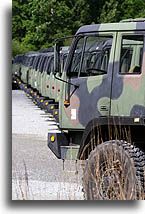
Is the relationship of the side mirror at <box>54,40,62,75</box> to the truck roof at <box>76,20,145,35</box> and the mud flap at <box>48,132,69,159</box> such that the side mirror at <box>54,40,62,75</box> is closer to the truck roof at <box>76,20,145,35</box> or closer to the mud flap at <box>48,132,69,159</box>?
the truck roof at <box>76,20,145,35</box>

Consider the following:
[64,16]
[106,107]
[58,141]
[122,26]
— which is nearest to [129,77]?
[106,107]

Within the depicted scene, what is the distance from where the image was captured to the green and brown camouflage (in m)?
6.54

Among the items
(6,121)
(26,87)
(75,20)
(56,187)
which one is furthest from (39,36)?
(6,121)

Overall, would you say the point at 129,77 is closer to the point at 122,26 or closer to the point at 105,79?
the point at 105,79

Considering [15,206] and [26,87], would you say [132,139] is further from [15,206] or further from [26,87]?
[26,87]

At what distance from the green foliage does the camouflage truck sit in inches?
829

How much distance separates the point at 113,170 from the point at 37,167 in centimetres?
356

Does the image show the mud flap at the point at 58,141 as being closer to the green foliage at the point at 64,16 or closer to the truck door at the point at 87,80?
the truck door at the point at 87,80

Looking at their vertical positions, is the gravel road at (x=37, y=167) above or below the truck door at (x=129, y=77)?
below

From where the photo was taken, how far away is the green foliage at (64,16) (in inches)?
1145

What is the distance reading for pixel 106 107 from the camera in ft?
22.2

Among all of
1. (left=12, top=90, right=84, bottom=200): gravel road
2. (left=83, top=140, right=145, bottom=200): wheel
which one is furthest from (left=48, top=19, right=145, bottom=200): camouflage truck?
(left=12, top=90, right=84, bottom=200): gravel road

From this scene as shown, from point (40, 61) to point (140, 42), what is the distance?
555 inches

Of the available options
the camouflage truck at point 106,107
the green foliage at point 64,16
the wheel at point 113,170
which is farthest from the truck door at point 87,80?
the green foliage at point 64,16
